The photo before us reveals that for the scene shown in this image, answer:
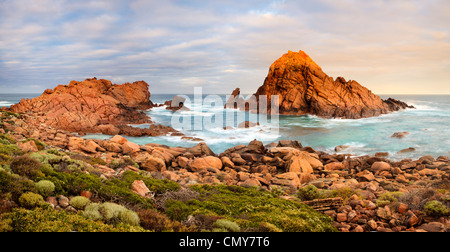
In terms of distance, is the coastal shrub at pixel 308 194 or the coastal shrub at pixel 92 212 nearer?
the coastal shrub at pixel 92 212

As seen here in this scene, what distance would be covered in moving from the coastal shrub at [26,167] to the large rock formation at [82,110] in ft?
103

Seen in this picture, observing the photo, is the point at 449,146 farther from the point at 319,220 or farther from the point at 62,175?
the point at 62,175

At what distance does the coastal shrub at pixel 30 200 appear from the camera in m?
6.30

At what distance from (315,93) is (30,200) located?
226 ft

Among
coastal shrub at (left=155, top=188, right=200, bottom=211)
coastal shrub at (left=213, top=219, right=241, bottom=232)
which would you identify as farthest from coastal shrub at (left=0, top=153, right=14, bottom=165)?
coastal shrub at (left=213, top=219, right=241, bottom=232)

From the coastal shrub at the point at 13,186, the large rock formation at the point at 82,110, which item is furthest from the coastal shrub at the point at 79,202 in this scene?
the large rock formation at the point at 82,110

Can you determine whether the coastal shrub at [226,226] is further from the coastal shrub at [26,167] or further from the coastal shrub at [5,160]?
the coastal shrub at [5,160]

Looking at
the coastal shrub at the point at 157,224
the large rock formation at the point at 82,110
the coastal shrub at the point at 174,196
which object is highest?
the large rock formation at the point at 82,110

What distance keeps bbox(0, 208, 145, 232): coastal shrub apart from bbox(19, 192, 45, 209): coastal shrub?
29 cm

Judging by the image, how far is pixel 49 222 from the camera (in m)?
5.64
